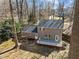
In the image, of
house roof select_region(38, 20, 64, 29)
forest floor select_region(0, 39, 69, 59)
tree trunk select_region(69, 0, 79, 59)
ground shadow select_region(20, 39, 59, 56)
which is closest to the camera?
tree trunk select_region(69, 0, 79, 59)

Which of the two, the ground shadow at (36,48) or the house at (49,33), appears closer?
the ground shadow at (36,48)

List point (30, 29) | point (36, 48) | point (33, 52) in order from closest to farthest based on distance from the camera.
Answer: point (33, 52), point (36, 48), point (30, 29)

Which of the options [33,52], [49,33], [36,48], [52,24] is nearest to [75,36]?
[33,52]

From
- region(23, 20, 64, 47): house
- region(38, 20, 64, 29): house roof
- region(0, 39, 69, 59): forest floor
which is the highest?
region(38, 20, 64, 29): house roof

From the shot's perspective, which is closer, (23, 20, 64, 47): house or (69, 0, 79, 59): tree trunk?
(69, 0, 79, 59): tree trunk

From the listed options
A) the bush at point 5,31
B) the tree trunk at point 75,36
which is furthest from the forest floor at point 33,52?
the tree trunk at point 75,36

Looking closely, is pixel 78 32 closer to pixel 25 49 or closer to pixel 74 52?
pixel 74 52

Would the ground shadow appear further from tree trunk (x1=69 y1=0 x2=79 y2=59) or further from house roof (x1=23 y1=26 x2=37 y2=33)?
tree trunk (x1=69 y1=0 x2=79 y2=59)

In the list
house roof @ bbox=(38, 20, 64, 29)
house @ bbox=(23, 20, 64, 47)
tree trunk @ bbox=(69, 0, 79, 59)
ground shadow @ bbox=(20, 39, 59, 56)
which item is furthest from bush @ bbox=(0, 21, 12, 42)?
tree trunk @ bbox=(69, 0, 79, 59)

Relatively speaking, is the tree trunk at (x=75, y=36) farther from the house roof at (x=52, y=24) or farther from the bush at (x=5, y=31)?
the bush at (x=5, y=31)

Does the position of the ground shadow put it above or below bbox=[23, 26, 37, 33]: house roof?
below

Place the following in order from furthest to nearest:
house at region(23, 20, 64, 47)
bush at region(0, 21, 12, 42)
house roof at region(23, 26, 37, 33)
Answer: house roof at region(23, 26, 37, 33) < bush at region(0, 21, 12, 42) < house at region(23, 20, 64, 47)

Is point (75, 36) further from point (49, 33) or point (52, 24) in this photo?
point (52, 24)

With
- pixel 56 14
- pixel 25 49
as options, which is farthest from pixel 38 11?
pixel 25 49
